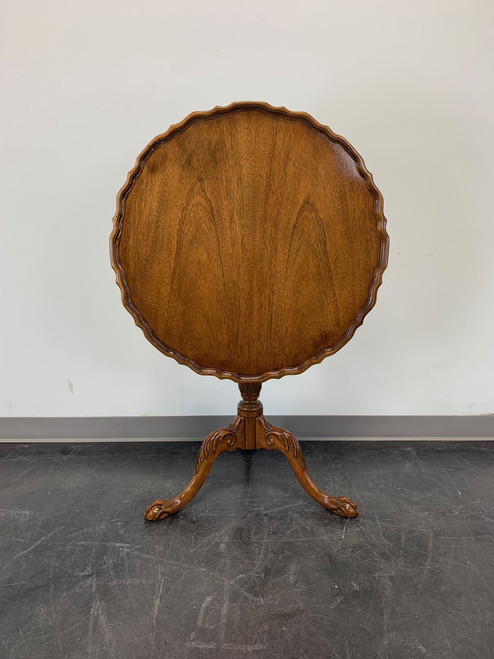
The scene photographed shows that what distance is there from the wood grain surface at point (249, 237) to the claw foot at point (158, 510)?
61cm

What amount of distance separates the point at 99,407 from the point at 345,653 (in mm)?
1561

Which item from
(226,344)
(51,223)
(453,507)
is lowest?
(453,507)

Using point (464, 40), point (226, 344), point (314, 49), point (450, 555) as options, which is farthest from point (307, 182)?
point (450, 555)

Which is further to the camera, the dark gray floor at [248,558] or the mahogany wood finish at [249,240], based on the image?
the mahogany wood finish at [249,240]

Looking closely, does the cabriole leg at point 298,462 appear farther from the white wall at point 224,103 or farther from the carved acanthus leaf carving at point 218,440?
the white wall at point 224,103

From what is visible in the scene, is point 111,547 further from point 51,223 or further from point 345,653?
A: point 51,223

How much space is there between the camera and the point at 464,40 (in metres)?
1.97

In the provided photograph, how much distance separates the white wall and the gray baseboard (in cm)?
4

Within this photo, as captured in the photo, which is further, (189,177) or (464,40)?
(464,40)

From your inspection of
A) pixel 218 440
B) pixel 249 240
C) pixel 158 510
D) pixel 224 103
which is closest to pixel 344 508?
pixel 218 440

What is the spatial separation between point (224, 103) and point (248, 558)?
181 cm

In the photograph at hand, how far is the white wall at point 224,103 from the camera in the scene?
1976 millimetres

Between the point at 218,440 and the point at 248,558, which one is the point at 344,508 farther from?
the point at 218,440

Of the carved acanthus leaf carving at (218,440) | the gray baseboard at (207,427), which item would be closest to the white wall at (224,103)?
the gray baseboard at (207,427)
